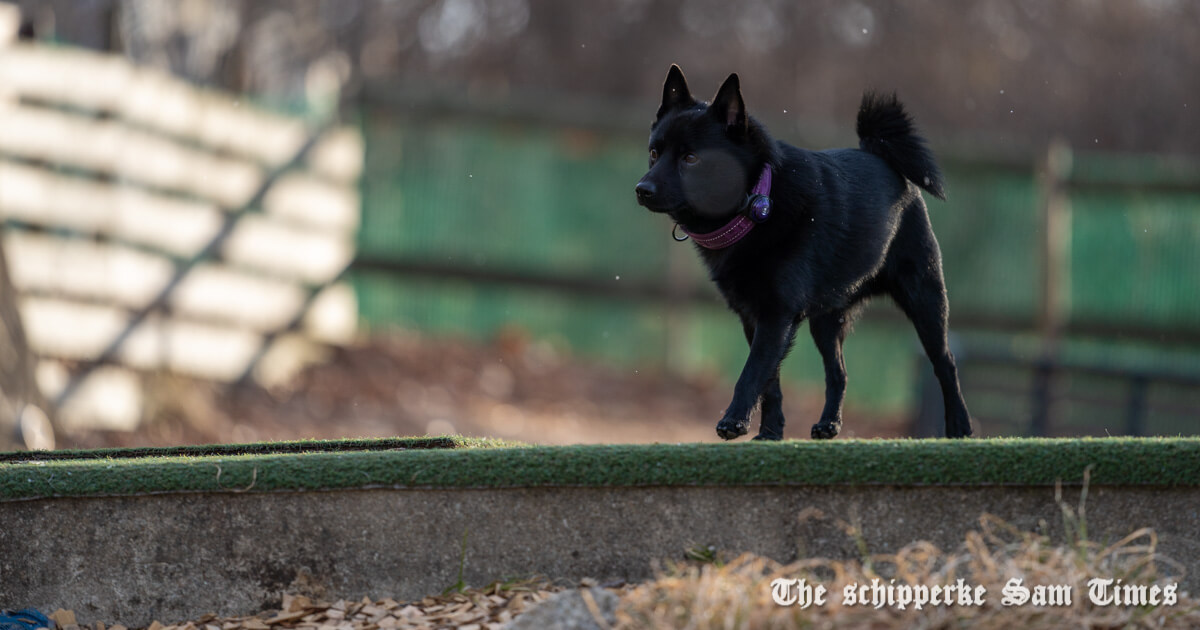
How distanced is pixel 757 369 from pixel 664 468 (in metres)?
0.56

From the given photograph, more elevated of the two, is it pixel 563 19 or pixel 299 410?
pixel 563 19

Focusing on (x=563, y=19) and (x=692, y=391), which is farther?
(x=563, y=19)

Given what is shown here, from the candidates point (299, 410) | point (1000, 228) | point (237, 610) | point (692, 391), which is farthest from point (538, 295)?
point (237, 610)

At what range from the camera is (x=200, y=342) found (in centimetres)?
780

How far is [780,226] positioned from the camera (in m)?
3.61

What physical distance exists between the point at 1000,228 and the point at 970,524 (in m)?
7.62

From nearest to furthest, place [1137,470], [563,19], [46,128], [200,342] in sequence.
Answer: [1137,470]
[46,128]
[200,342]
[563,19]

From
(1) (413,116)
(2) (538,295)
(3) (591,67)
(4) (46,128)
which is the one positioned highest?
(3) (591,67)

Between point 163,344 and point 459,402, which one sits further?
point 459,402

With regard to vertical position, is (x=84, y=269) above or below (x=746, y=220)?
below

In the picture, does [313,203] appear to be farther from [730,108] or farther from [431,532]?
[431,532]

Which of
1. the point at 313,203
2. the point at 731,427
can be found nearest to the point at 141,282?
the point at 313,203

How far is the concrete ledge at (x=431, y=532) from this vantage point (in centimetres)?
309

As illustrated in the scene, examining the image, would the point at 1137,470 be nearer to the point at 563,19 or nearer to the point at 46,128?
the point at 46,128
